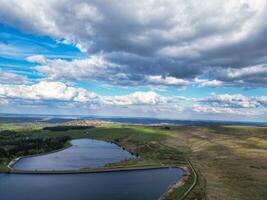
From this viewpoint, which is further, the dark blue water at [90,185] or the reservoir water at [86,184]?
the reservoir water at [86,184]

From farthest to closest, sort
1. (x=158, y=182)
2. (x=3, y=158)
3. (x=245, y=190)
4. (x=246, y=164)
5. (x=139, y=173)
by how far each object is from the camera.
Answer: (x=3, y=158) < (x=246, y=164) < (x=139, y=173) < (x=158, y=182) < (x=245, y=190)

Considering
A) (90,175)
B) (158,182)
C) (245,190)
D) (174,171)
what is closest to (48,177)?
(90,175)

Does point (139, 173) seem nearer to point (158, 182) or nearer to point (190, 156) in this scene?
point (158, 182)

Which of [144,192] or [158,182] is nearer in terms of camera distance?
[144,192]

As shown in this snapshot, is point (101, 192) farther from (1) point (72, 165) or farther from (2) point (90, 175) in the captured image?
(1) point (72, 165)

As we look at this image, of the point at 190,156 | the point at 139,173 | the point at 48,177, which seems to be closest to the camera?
the point at 48,177

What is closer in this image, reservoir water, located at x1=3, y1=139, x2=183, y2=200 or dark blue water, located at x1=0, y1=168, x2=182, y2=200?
dark blue water, located at x1=0, y1=168, x2=182, y2=200

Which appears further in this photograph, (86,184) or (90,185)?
(86,184)
